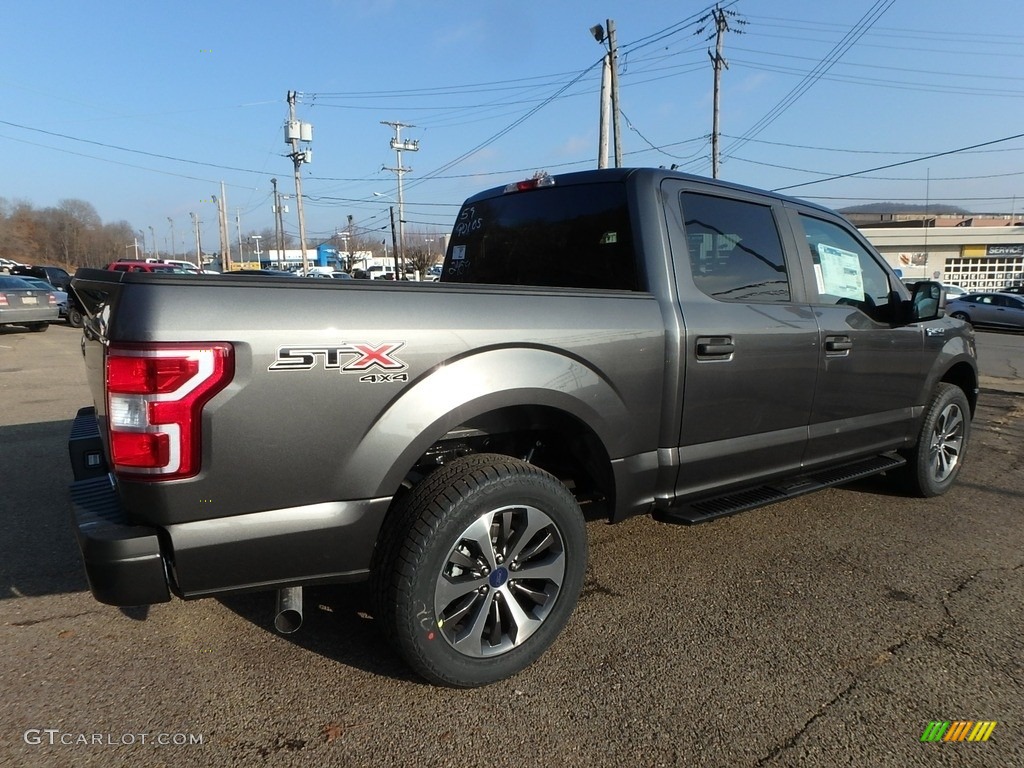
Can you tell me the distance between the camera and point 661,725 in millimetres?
2350

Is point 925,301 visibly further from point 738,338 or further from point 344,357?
point 344,357

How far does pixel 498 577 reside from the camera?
2.55 metres

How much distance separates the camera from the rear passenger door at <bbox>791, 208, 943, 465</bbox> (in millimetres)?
3803

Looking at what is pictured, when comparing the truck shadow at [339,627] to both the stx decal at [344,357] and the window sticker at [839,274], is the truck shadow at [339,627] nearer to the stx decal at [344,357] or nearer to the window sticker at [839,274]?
the stx decal at [344,357]

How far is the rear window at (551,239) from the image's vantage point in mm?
3229

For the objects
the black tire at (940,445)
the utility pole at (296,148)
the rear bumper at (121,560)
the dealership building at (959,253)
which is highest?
the utility pole at (296,148)

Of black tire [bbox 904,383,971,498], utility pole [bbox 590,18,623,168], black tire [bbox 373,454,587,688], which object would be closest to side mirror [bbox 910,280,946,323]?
black tire [bbox 904,383,971,498]

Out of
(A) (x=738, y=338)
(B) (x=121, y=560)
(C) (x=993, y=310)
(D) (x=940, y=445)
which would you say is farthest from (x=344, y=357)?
(C) (x=993, y=310)

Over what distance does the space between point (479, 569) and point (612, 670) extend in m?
0.69

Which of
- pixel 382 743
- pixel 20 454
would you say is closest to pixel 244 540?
pixel 382 743

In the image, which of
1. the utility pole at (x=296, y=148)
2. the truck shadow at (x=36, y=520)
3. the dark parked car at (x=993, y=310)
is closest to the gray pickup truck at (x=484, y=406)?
the truck shadow at (x=36, y=520)

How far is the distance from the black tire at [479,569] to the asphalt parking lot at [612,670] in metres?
0.16

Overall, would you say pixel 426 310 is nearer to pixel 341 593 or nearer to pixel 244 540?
pixel 244 540

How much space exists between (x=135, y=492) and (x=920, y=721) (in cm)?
273
